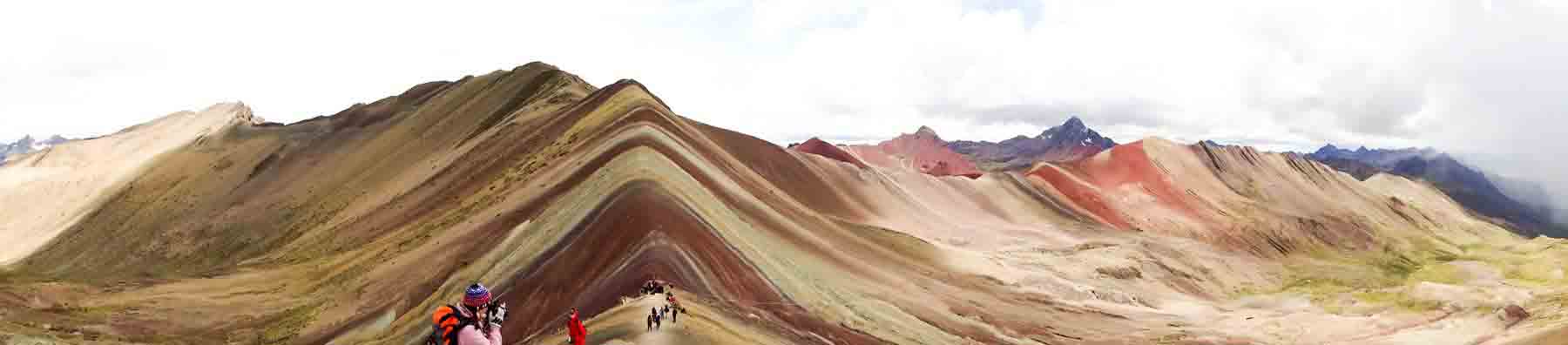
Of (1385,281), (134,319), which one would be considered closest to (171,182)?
(134,319)

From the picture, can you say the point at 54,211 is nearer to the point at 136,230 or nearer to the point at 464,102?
the point at 136,230

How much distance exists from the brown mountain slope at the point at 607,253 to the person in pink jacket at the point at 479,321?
59.8 feet

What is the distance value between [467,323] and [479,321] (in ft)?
0.75

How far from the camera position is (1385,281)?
182 m

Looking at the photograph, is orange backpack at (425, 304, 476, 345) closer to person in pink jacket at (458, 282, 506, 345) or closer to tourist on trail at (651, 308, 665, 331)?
person in pink jacket at (458, 282, 506, 345)

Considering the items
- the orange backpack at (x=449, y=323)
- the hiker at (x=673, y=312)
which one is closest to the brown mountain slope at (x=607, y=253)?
the hiker at (x=673, y=312)

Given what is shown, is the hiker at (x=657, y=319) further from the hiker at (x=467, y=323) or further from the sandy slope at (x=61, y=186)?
the sandy slope at (x=61, y=186)

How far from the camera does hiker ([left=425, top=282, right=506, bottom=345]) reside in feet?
46.9

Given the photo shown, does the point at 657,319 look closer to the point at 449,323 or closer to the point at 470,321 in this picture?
the point at 470,321

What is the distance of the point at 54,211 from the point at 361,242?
343ft

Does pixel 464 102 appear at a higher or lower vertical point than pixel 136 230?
higher

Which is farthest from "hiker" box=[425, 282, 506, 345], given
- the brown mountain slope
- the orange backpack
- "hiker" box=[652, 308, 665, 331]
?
"hiker" box=[652, 308, 665, 331]

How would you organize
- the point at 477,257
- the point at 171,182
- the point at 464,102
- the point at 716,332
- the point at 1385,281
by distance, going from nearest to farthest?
1. the point at 716,332
2. the point at 477,257
3. the point at 464,102
4. the point at 171,182
5. the point at 1385,281

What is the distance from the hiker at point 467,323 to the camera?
46.9ft
